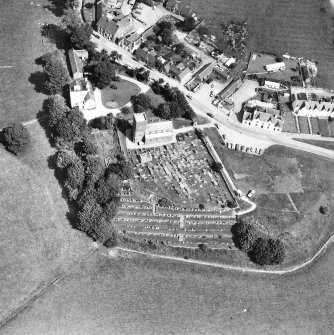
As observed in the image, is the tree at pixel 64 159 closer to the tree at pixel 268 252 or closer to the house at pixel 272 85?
the tree at pixel 268 252

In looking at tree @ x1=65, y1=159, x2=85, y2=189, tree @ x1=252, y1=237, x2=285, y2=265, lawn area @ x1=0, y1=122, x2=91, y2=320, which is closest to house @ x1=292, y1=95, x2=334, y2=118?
tree @ x1=252, y1=237, x2=285, y2=265

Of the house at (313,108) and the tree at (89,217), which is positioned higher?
the house at (313,108)

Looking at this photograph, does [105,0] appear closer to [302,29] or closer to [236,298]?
[302,29]

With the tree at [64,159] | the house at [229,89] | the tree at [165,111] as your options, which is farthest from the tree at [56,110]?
the house at [229,89]

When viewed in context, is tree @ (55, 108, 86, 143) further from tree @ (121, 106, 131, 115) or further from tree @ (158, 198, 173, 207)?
tree @ (158, 198, 173, 207)

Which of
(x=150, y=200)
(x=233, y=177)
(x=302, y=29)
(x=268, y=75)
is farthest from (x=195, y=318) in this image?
(x=302, y=29)
